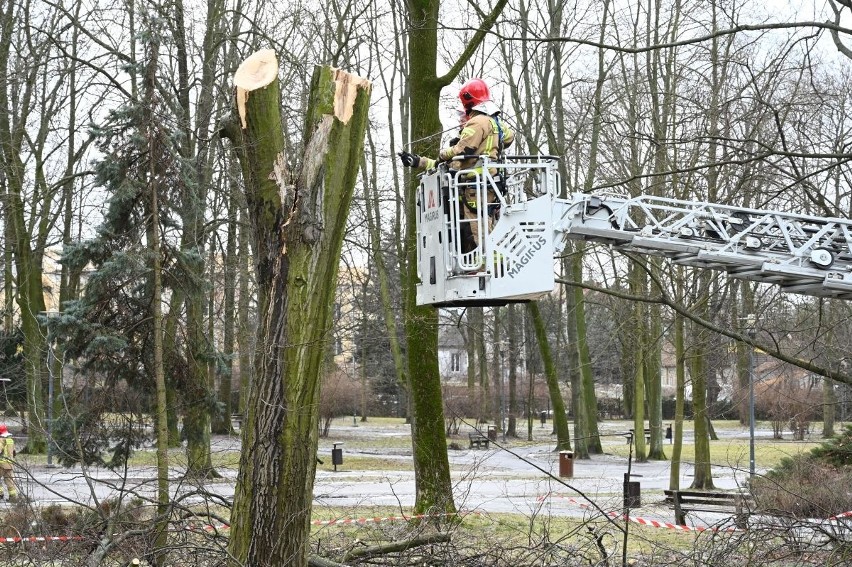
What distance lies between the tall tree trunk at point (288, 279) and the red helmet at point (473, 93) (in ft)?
2.78

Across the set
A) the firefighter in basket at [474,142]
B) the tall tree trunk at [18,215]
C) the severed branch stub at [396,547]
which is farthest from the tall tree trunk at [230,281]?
the firefighter in basket at [474,142]

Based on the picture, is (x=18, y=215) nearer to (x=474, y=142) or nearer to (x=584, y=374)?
(x=584, y=374)

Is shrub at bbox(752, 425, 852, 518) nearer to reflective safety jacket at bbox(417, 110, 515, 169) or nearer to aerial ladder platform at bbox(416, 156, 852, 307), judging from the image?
aerial ladder platform at bbox(416, 156, 852, 307)

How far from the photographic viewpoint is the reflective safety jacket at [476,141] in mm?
7758

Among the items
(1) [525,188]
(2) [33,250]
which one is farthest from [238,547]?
(2) [33,250]

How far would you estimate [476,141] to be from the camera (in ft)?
25.5

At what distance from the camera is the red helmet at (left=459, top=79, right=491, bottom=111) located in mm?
7820

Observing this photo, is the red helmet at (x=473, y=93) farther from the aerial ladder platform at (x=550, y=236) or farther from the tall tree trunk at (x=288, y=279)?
the tall tree trunk at (x=288, y=279)

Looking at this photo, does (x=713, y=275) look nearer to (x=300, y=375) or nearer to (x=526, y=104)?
(x=300, y=375)

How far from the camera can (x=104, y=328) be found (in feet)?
46.1

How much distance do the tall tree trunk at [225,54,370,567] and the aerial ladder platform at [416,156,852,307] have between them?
3.25ft

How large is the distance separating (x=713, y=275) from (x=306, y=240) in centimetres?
1105

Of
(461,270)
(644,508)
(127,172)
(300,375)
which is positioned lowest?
(644,508)

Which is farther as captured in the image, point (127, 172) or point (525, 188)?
point (127, 172)
